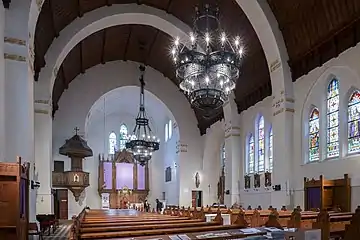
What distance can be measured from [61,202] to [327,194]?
45.3ft

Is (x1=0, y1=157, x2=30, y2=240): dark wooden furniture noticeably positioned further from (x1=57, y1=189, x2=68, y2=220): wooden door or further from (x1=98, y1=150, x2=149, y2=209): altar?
(x1=98, y1=150, x2=149, y2=209): altar

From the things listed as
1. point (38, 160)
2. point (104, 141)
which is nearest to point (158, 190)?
point (104, 141)

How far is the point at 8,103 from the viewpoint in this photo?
8.45m

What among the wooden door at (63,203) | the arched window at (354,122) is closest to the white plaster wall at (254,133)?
the arched window at (354,122)

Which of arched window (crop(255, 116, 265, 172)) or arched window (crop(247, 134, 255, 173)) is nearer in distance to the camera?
arched window (crop(255, 116, 265, 172))

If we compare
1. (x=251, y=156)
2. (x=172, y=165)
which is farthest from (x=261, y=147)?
(x=172, y=165)

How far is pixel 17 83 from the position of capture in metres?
8.57

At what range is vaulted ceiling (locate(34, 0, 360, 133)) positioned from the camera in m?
9.96

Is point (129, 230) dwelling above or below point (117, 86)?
below

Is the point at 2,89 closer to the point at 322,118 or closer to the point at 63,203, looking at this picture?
the point at 322,118

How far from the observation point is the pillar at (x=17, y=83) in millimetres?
8383

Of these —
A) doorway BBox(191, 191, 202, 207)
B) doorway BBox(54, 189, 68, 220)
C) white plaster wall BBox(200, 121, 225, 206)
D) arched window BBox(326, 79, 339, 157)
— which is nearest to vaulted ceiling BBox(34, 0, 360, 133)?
arched window BBox(326, 79, 339, 157)

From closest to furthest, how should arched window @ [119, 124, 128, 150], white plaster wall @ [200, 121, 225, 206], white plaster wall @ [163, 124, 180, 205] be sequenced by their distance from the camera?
white plaster wall @ [200, 121, 225, 206]
white plaster wall @ [163, 124, 180, 205]
arched window @ [119, 124, 128, 150]

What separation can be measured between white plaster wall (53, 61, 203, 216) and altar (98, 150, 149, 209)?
3711 mm
